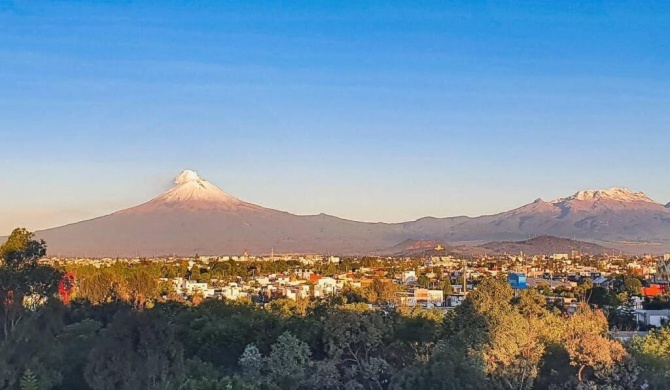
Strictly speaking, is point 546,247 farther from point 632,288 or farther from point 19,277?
point 19,277

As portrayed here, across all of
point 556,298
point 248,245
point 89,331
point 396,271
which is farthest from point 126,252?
point 89,331

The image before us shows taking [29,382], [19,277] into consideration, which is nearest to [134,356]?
[29,382]

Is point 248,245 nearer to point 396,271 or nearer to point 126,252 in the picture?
point 126,252

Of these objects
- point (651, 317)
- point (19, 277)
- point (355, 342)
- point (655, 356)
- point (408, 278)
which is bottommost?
point (651, 317)

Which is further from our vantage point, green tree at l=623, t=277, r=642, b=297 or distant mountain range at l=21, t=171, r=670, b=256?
distant mountain range at l=21, t=171, r=670, b=256

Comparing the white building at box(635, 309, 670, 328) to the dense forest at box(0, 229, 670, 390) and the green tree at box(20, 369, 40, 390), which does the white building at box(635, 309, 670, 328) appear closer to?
the dense forest at box(0, 229, 670, 390)

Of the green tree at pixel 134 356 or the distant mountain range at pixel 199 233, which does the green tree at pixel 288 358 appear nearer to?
the green tree at pixel 134 356

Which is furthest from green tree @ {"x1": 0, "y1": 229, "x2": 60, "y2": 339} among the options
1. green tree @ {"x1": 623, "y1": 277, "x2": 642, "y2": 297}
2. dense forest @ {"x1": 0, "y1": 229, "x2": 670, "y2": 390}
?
green tree @ {"x1": 623, "y1": 277, "x2": 642, "y2": 297}

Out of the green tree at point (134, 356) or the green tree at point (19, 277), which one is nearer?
the green tree at point (134, 356)

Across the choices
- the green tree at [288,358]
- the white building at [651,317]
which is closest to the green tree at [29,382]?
the green tree at [288,358]
